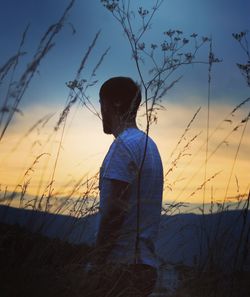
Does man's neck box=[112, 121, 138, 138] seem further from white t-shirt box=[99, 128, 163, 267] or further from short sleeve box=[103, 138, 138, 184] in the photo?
short sleeve box=[103, 138, 138, 184]

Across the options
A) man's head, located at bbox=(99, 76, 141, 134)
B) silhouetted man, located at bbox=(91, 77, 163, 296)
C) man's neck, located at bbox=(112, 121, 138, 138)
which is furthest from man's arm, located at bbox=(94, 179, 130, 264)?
man's head, located at bbox=(99, 76, 141, 134)

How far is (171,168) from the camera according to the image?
10.9ft

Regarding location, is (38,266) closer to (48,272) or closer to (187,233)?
(48,272)

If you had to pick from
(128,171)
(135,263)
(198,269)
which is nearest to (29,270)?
(135,263)

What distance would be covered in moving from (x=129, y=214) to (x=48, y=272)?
0.45m

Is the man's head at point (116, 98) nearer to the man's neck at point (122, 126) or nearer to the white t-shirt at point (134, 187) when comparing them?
the man's neck at point (122, 126)

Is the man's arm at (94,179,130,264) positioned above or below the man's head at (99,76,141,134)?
below

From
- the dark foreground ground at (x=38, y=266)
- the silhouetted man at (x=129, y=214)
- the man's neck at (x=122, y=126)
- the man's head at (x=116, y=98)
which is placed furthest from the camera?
the man's head at (x=116, y=98)

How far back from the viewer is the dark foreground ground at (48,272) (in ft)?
7.02

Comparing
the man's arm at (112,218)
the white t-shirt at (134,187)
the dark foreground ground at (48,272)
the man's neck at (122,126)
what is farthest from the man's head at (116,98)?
the dark foreground ground at (48,272)

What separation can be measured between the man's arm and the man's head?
437mm

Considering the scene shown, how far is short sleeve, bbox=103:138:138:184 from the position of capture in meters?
2.53

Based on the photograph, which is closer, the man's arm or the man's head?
the man's arm

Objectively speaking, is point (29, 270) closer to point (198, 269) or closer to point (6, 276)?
point (6, 276)
